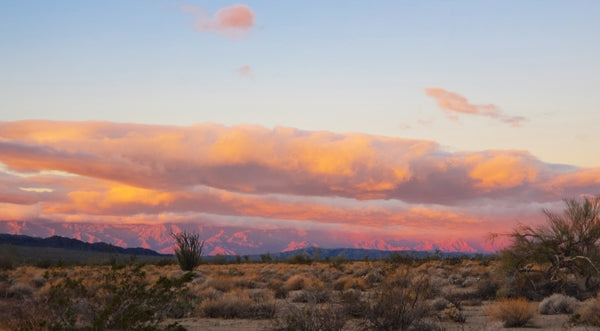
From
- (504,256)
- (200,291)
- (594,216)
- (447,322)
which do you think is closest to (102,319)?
(447,322)

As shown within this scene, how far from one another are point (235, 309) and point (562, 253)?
43.4 ft

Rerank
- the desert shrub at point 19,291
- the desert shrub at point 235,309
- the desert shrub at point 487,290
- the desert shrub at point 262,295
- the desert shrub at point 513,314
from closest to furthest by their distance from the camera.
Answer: the desert shrub at point 513,314
the desert shrub at point 235,309
the desert shrub at point 262,295
the desert shrub at point 487,290
the desert shrub at point 19,291

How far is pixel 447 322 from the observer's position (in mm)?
16344

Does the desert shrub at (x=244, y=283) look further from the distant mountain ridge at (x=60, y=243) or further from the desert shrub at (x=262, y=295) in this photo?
the distant mountain ridge at (x=60, y=243)

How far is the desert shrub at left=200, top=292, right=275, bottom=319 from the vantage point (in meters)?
18.2

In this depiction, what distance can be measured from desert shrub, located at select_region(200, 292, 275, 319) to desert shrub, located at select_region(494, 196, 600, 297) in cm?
1096

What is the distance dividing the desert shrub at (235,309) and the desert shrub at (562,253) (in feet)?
36.0

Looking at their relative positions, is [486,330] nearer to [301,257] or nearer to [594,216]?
[594,216]

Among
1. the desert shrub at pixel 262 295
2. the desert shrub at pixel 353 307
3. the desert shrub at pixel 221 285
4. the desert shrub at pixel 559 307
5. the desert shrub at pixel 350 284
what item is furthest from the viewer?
the desert shrub at pixel 350 284

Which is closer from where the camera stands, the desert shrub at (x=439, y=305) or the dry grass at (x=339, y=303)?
the dry grass at (x=339, y=303)

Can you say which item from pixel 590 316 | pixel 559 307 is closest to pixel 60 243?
pixel 559 307

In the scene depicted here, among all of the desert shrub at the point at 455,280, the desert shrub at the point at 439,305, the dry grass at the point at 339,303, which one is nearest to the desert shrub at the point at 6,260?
the dry grass at the point at 339,303

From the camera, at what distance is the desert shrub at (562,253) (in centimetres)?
2247

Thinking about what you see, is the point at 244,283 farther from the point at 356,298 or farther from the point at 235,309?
the point at 356,298
